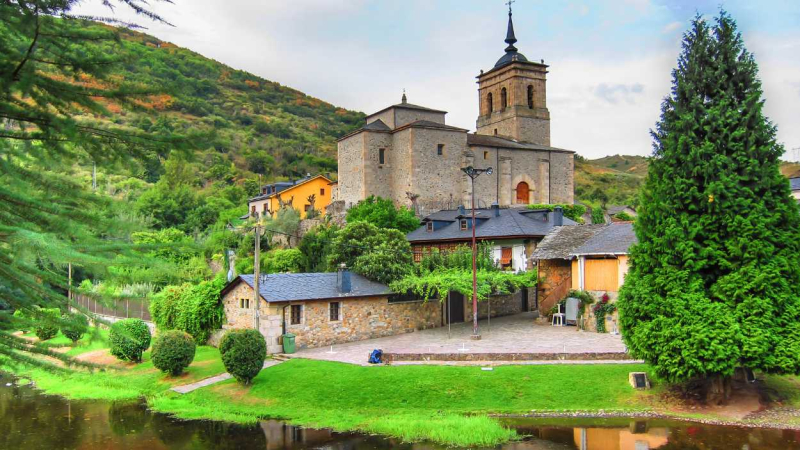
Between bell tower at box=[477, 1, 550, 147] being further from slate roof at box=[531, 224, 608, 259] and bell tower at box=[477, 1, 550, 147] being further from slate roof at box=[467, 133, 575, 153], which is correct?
slate roof at box=[531, 224, 608, 259]

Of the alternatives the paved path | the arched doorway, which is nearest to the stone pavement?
the paved path

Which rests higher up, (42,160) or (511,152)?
(511,152)

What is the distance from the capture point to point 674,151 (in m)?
16.9

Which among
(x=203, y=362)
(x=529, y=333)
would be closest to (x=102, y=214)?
(x=203, y=362)

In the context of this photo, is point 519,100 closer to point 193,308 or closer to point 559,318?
point 559,318

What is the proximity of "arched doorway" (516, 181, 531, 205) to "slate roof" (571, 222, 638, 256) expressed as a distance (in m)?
21.2

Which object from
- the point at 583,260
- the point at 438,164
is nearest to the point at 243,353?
the point at 583,260

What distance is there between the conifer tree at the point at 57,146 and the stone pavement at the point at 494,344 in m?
16.9

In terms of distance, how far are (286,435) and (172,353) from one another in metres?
7.58

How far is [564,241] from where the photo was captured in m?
28.0

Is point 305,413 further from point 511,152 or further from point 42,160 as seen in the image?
point 511,152

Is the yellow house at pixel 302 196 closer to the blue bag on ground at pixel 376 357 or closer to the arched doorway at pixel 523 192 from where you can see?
the arched doorway at pixel 523 192

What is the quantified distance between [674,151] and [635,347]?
551cm

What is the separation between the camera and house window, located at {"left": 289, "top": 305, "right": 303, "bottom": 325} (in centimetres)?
2373
